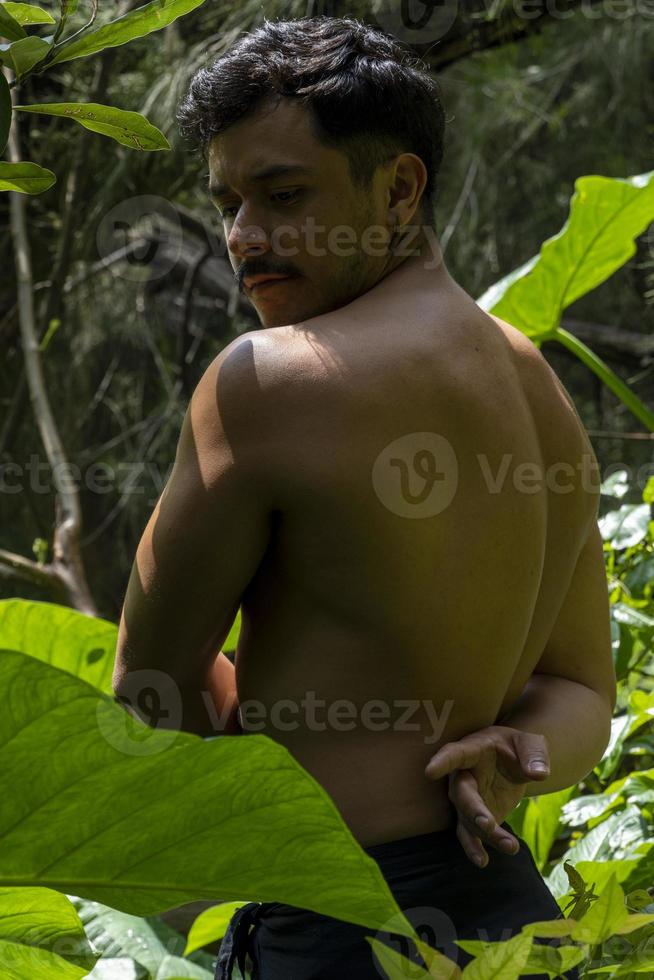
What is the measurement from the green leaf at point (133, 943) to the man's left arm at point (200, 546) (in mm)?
776

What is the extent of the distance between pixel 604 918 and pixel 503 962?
60 millimetres

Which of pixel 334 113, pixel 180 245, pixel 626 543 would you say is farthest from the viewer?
pixel 180 245

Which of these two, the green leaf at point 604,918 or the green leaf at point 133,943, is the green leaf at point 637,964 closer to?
the green leaf at point 604,918

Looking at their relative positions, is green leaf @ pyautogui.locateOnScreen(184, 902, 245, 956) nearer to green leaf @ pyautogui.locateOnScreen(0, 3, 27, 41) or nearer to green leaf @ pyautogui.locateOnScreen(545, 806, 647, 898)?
green leaf @ pyautogui.locateOnScreen(545, 806, 647, 898)

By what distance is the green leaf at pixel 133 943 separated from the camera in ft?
5.03

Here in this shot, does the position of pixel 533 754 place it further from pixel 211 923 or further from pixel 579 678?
pixel 211 923

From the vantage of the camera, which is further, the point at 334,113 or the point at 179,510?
the point at 334,113

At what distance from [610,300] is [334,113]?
273 centimetres

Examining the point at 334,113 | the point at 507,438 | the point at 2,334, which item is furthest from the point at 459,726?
the point at 2,334

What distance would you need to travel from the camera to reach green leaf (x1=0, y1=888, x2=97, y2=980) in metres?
0.69

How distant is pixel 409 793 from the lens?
865mm

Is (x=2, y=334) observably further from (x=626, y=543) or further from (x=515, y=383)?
(x=515, y=383)

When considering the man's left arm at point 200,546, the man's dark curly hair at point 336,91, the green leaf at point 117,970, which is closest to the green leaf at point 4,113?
the man's left arm at point 200,546

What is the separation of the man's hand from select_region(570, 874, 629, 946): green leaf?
11.0 inches
